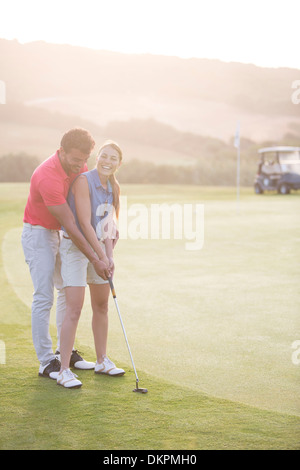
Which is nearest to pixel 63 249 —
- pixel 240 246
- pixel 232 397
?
pixel 232 397

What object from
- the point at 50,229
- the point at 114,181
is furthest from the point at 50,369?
the point at 114,181

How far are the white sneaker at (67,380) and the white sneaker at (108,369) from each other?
0.79 feet

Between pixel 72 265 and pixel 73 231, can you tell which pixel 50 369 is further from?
pixel 73 231

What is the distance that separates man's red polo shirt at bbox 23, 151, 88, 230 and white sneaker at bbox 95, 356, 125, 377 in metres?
0.84

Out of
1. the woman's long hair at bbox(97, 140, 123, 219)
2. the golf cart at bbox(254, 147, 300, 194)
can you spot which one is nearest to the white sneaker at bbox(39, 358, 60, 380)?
the woman's long hair at bbox(97, 140, 123, 219)

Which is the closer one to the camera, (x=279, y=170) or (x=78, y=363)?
(x=78, y=363)

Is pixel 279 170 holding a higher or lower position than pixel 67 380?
higher

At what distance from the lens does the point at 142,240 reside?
11.1 m

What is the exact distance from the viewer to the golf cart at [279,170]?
23688 millimetres

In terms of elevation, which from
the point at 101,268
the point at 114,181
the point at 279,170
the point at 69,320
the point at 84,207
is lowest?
the point at 69,320

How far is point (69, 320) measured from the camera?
3.58 meters

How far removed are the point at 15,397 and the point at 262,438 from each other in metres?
1.31

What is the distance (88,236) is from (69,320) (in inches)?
19.5

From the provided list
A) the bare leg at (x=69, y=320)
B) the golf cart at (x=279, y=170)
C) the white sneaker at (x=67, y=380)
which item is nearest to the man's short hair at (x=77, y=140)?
the bare leg at (x=69, y=320)
